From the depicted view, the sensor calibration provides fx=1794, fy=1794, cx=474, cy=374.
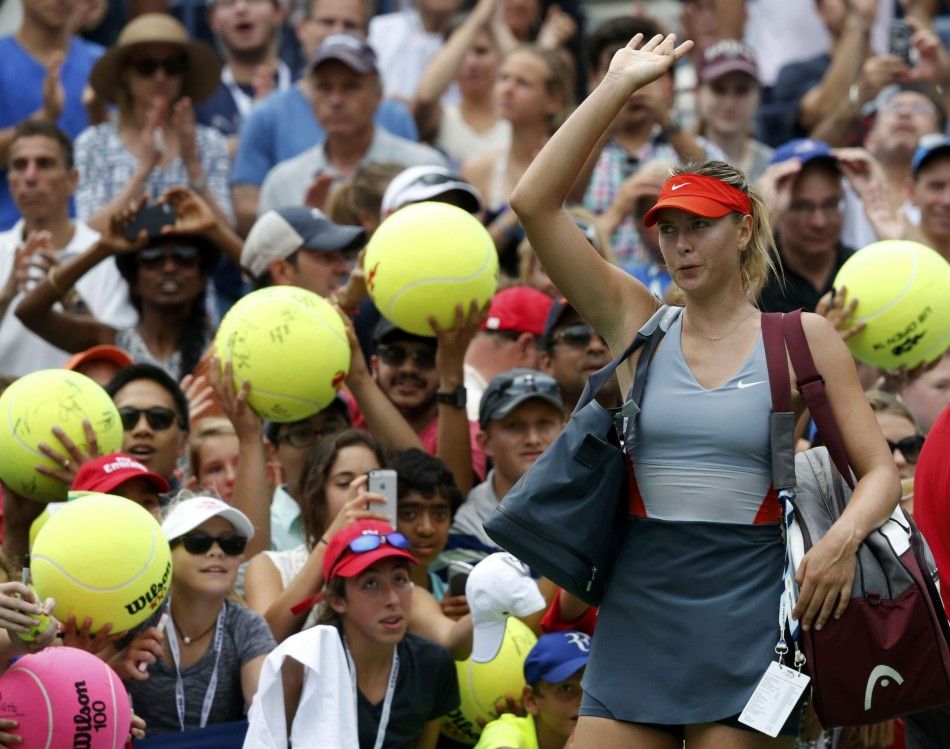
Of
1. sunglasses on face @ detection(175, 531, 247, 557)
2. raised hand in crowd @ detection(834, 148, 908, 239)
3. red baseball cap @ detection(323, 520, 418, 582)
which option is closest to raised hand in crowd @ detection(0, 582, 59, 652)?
sunglasses on face @ detection(175, 531, 247, 557)

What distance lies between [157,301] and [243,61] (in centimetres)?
372

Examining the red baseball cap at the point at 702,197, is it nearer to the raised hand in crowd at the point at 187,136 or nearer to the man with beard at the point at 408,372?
the man with beard at the point at 408,372

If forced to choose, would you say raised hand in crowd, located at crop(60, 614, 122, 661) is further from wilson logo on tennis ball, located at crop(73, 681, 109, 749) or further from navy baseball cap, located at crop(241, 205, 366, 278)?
navy baseball cap, located at crop(241, 205, 366, 278)

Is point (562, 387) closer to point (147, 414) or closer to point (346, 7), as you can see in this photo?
point (147, 414)

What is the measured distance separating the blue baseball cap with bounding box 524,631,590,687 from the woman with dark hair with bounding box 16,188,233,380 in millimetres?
2823

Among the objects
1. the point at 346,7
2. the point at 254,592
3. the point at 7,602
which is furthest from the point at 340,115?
the point at 7,602

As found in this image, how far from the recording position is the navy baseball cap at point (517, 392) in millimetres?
7137

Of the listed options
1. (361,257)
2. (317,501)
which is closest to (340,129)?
(361,257)

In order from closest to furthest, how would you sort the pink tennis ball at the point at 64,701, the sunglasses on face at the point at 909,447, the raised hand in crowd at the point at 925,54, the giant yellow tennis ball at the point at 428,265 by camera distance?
the pink tennis ball at the point at 64,701
the giant yellow tennis ball at the point at 428,265
the sunglasses on face at the point at 909,447
the raised hand in crowd at the point at 925,54

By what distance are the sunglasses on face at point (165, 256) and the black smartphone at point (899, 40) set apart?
4524mm

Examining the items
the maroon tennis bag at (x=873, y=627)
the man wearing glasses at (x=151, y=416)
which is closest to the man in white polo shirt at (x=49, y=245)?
the man wearing glasses at (x=151, y=416)

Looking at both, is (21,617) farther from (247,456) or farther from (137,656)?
(247,456)

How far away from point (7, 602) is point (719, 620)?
1811 mm

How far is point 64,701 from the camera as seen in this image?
503cm
